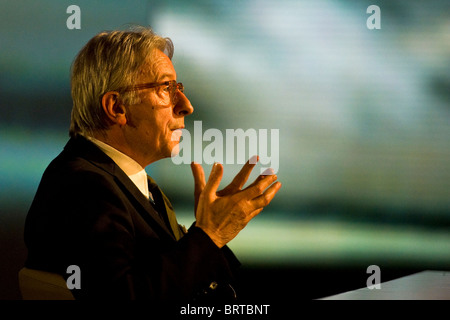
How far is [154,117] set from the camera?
1.50m

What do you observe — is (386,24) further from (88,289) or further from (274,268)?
(88,289)

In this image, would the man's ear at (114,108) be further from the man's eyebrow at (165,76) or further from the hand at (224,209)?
the hand at (224,209)

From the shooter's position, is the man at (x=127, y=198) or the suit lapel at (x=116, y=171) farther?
the suit lapel at (x=116, y=171)

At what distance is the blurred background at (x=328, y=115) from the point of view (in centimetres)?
304

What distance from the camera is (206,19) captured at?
305 centimetres

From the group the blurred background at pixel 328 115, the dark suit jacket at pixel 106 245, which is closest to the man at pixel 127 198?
the dark suit jacket at pixel 106 245

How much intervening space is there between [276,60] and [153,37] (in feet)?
5.29

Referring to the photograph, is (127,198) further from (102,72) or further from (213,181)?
(102,72)

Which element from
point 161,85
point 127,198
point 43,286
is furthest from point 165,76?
point 43,286

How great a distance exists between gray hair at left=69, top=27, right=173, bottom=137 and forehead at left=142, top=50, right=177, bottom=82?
0.02 m

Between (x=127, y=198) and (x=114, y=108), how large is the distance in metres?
0.29

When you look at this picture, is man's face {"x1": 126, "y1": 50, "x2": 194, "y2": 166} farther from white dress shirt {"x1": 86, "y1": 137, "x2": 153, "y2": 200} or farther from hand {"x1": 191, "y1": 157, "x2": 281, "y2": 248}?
hand {"x1": 191, "y1": 157, "x2": 281, "y2": 248}

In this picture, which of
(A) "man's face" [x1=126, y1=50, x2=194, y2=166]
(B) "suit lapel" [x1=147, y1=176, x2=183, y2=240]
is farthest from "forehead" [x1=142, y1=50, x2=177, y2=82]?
(B) "suit lapel" [x1=147, y1=176, x2=183, y2=240]
